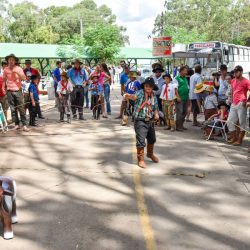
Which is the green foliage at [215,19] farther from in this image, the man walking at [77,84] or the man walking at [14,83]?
the man walking at [14,83]

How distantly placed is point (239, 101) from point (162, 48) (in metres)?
12.9

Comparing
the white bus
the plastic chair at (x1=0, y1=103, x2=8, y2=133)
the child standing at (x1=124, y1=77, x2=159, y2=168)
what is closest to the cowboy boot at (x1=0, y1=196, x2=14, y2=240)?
the child standing at (x1=124, y1=77, x2=159, y2=168)

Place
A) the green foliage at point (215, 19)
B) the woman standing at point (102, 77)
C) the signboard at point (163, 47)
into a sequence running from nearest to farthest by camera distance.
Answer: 1. the woman standing at point (102, 77)
2. the signboard at point (163, 47)
3. the green foliage at point (215, 19)

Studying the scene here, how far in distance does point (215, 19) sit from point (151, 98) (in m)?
60.8

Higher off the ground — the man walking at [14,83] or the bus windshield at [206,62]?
the bus windshield at [206,62]

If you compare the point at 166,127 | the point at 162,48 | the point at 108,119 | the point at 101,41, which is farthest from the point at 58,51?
the point at 166,127

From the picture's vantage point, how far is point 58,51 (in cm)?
3131

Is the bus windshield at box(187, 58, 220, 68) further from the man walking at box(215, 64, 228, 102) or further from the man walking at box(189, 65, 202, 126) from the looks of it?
the man walking at box(215, 64, 228, 102)

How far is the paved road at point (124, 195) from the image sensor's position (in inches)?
172

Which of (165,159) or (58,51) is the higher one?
(58,51)

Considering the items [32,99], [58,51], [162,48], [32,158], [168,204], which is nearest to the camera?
[168,204]

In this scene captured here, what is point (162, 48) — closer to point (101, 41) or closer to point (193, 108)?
point (193, 108)

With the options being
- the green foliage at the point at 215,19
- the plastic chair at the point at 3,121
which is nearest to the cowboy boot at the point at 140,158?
the plastic chair at the point at 3,121

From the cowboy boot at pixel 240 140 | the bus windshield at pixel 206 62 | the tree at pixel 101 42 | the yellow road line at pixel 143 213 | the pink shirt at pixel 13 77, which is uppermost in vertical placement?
the tree at pixel 101 42
